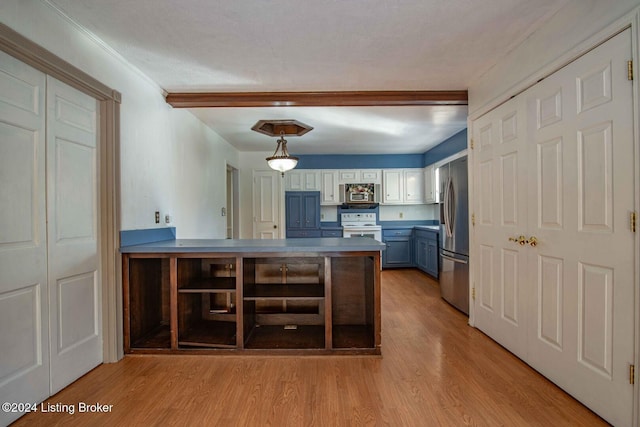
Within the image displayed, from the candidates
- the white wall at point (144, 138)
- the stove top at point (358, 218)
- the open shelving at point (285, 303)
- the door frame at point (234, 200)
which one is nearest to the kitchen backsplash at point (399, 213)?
the stove top at point (358, 218)

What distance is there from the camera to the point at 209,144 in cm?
447

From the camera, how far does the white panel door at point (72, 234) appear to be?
1.97 metres

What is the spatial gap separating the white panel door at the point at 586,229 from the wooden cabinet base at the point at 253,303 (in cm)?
117

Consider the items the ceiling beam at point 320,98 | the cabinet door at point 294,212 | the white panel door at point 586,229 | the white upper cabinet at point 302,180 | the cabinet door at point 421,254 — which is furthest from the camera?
the white upper cabinet at point 302,180

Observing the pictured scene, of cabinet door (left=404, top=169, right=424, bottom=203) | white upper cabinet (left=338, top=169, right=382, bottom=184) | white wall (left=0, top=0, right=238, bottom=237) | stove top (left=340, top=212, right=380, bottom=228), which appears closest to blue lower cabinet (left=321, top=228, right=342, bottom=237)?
stove top (left=340, top=212, right=380, bottom=228)

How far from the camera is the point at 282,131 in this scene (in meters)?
4.44

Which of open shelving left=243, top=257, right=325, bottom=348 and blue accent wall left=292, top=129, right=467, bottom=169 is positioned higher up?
blue accent wall left=292, top=129, right=467, bottom=169

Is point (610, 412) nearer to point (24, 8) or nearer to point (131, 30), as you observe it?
point (131, 30)

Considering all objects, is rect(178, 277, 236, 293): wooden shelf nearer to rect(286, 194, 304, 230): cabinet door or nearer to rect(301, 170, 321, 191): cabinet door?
rect(286, 194, 304, 230): cabinet door

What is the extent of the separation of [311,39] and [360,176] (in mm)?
4300

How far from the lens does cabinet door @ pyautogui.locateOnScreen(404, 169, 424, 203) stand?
6434mm

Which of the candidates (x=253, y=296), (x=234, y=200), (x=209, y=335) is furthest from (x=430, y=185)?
(x=209, y=335)

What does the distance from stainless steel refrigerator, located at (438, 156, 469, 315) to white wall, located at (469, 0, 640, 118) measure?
89 centimetres

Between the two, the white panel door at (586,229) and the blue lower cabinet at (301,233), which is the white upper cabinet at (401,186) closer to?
the blue lower cabinet at (301,233)
